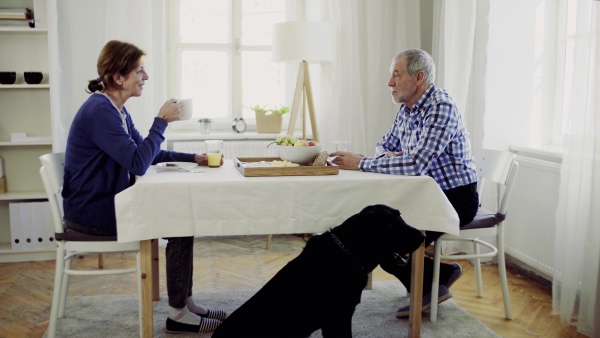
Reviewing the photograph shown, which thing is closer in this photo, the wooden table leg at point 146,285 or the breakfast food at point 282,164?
the wooden table leg at point 146,285

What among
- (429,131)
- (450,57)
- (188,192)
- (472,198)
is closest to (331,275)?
(188,192)

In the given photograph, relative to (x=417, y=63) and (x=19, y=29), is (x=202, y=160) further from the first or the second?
(x=19, y=29)

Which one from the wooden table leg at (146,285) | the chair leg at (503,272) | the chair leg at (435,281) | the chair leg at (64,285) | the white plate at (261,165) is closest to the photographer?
the wooden table leg at (146,285)

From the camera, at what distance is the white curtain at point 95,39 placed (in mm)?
3695

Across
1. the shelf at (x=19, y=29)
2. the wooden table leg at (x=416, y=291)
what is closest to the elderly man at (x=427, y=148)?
the wooden table leg at (x=416, y=291)

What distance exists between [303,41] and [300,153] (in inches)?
57.4

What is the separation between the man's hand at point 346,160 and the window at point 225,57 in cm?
205

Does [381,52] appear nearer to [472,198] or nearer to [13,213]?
[472,198]

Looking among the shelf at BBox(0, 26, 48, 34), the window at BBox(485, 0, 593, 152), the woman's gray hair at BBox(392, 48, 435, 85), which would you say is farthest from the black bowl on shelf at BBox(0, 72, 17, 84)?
the window at BBox(485, 0, 593, 152)

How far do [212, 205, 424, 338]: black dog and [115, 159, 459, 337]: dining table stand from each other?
204 millimetres

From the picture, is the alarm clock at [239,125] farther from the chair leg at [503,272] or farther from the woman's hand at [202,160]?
the chair leg at [503,272]

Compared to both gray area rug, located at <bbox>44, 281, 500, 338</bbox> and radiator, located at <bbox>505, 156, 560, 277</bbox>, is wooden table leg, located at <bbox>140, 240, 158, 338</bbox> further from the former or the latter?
radiator, located at <bbox>505, 156, 560, 277</bbox>

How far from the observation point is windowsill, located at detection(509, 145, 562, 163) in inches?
120

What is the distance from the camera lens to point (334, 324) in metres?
1.91
